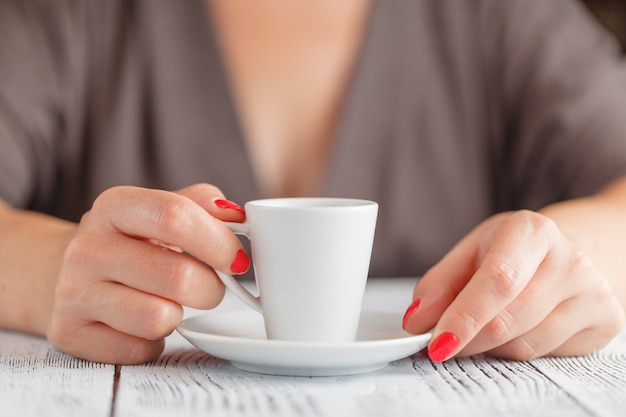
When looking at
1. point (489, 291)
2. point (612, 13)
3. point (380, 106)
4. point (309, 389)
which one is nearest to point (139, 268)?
point (309, 389)

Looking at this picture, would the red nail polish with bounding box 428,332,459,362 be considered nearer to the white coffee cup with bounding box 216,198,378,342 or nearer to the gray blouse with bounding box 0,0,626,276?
the white coffee cup with bounding box 216,198,378,342

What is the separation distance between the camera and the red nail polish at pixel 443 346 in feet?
2.01

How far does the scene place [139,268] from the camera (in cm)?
62

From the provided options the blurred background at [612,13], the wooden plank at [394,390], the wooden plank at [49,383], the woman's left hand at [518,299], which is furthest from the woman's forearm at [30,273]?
the blurred background at [612,13]

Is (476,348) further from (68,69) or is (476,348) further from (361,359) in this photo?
(68,69)

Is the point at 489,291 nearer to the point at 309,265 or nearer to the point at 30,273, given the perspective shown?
the point at 309,265

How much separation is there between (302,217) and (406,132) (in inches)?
33.7

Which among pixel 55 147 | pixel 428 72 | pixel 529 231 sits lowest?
pixel 55 147

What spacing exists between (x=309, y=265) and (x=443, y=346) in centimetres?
12

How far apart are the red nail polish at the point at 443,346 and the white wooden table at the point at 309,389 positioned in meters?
0.02

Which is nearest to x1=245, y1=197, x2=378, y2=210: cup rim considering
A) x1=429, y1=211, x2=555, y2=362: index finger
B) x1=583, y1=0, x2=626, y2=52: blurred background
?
x1=429, y1=211, x2=555, y2=362: index finger

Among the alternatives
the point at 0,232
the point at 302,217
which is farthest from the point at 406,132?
the point at 302,217

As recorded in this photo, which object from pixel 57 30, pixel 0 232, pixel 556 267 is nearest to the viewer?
pixel 556 267

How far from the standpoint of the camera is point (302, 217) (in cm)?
60
